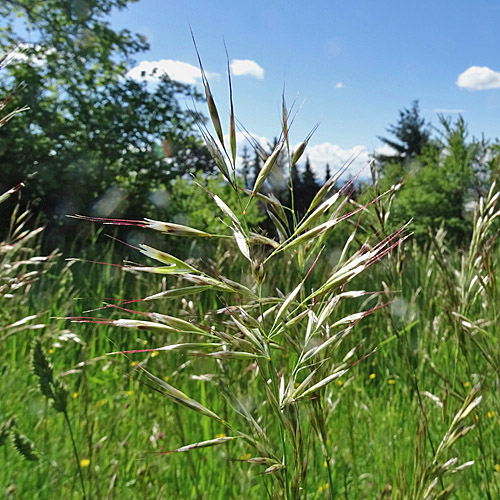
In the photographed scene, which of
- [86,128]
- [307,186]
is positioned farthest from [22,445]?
[307,186]

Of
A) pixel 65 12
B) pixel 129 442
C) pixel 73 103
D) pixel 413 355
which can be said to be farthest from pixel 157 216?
pixel 413 355

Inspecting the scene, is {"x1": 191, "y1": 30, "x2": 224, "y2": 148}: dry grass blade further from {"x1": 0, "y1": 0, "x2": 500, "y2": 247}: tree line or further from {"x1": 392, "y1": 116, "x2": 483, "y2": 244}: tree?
{"x1": 392, "y1": 116, "x2": 483, "y2": 244}: tree

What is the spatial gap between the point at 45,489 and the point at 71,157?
7198 mm

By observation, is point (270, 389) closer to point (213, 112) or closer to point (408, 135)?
point (213, 112)

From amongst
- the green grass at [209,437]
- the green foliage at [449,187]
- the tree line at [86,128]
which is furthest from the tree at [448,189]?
the green grass at [209,437]

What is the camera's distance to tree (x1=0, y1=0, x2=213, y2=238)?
25.9 feet

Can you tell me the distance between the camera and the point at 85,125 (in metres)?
8.45

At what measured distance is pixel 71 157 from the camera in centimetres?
802

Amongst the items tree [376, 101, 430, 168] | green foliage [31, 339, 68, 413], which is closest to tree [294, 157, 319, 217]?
tree [376, 101, 430, 168]

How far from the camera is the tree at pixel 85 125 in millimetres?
7883

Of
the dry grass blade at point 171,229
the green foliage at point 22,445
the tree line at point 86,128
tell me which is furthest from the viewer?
the tree line at point 86,128

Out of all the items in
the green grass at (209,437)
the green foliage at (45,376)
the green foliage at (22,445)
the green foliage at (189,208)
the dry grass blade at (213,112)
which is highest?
the green foliage at (189,208)

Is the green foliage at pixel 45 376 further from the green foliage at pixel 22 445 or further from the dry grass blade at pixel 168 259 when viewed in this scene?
the dry grass blade at pixel 168 259

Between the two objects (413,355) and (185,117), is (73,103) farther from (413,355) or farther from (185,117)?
(413,355)
